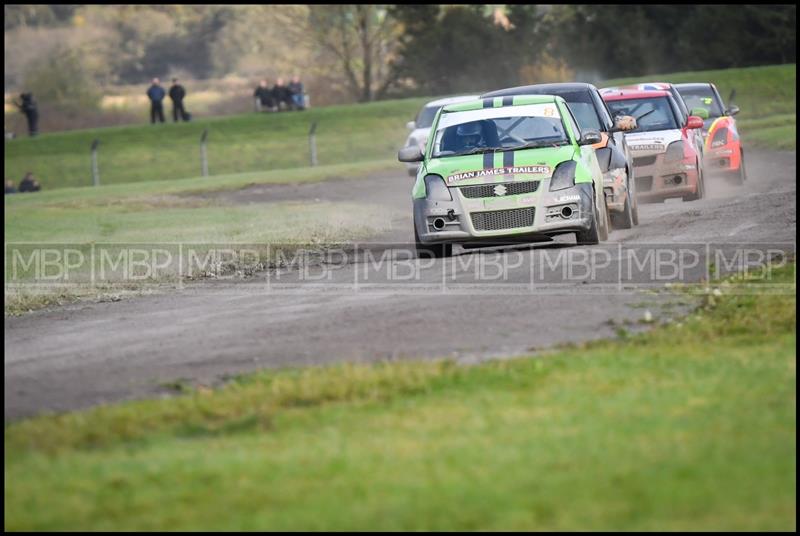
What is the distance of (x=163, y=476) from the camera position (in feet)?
24.5

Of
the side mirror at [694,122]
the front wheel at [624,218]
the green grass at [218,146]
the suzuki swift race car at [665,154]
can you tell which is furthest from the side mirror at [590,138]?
the green grass at [218,146]

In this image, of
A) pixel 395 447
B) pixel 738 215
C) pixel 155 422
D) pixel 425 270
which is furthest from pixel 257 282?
pixel 395 447

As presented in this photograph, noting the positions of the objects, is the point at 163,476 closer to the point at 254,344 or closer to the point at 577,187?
the point at 254,344

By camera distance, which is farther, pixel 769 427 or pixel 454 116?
pixel 454 116

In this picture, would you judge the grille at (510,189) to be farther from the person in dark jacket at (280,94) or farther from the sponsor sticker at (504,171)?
the person in dark jacket at (280,94)

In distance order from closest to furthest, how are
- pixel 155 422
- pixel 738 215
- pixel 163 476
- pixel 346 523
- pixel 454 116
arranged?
pixel 346 523
pixel 163 476
pixel 155 422
pixel 454 116
pixel 738 215

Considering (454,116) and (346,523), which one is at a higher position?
(454,116)

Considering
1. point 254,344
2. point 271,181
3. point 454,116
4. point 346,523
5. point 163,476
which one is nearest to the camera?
point 346,523

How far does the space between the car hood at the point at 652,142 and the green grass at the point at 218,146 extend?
91.0ft

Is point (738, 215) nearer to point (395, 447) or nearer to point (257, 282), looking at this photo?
point (257, 282)

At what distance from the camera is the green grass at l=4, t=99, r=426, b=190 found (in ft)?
165

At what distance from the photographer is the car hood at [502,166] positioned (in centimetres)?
1598

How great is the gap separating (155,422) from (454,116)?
9.23 m

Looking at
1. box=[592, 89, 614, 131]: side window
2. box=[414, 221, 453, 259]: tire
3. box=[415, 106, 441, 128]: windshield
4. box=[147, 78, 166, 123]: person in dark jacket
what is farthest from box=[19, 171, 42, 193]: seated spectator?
box=[414, 221, 453, 259]: tire
